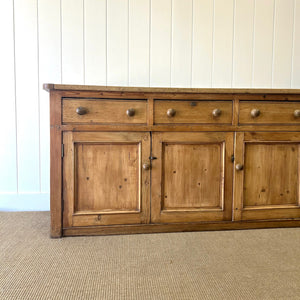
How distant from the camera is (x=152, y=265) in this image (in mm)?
1142

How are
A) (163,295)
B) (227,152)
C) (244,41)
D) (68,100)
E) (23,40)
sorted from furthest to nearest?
(244,41), (23,40), (227,152), (68,100), (163,295)

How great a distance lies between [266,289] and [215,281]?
0.19 metres

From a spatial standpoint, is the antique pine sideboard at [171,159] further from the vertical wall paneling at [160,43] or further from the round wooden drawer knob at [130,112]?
the vertical wall paneling at [160,43]

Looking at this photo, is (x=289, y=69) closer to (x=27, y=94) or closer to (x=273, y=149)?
(x=273, y=149)

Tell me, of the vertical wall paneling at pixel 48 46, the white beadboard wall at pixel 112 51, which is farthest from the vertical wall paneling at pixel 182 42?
the vertical wall paneling at pixel 48 46

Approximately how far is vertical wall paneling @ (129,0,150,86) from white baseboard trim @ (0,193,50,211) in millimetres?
1117

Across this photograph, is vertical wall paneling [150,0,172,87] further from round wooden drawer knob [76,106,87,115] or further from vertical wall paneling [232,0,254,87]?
round wooden drawer knob [76,106,87,115]

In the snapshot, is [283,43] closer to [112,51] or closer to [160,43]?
[160,43]

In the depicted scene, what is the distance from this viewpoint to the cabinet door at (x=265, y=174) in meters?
1.49

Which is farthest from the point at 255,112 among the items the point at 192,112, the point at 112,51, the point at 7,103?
the point at 7,103

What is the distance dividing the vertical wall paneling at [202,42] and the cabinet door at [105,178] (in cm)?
89

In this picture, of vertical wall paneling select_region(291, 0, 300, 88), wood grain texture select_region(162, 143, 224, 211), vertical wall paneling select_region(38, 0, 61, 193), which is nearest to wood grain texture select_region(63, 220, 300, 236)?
wood grain texture select_region(162, 143, 224, 211)

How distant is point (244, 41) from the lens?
2.04 metres

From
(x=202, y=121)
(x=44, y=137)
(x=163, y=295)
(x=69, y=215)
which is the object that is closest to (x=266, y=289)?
(x=163, y=295)
